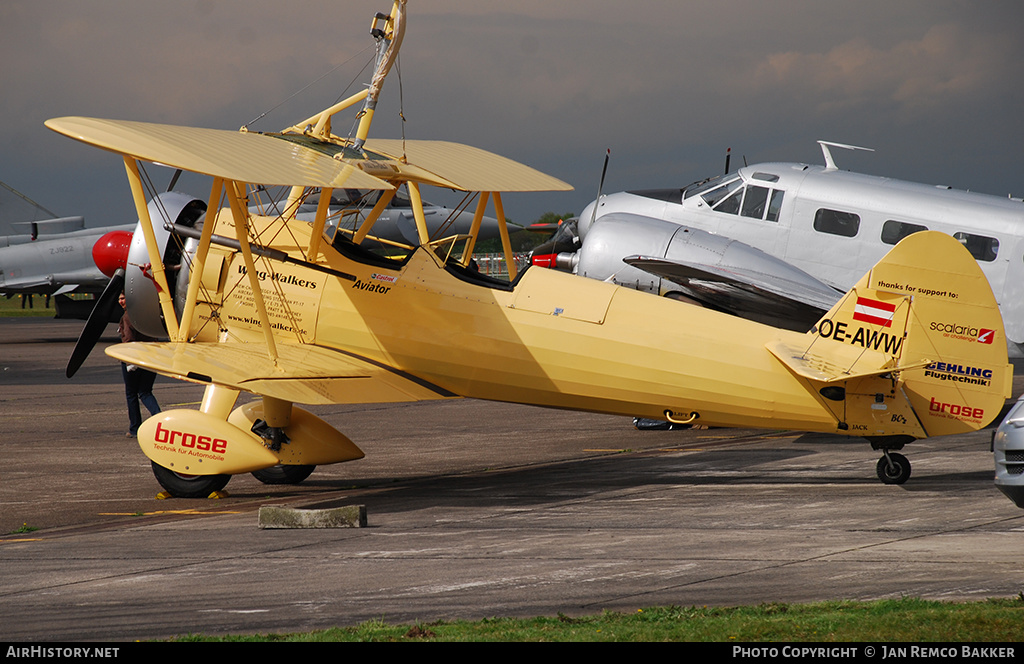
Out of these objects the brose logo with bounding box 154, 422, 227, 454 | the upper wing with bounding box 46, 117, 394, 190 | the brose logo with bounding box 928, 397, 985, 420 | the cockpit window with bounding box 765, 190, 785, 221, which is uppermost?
the cockpit window with bounding box 765, 190, 785, 221

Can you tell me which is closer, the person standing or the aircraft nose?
the aircraft nose

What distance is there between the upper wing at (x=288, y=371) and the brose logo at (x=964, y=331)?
4696mm

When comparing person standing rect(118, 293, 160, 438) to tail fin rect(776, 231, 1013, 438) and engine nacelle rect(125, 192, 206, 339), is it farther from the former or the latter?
tail fin rect(776, 231, 1013, 438)

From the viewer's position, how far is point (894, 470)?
9.27 meters

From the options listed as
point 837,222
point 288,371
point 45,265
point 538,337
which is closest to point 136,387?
point 288,371

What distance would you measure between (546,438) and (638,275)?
2691mm

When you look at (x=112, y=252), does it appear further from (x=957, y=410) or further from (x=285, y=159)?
(x=957, y=410)

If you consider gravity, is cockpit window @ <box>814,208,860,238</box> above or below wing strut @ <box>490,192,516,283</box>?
above

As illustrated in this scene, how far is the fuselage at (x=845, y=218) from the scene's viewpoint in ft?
43.8

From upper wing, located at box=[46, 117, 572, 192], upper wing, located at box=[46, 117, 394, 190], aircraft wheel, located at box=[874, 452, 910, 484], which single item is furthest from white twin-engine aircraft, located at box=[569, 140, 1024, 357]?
upper wing, located at box=[46, 117, 394, 190]

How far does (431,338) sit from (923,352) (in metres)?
4.67

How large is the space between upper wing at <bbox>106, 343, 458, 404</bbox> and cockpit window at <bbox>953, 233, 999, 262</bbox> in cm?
784

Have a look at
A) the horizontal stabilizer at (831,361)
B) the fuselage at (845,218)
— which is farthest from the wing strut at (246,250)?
the fuselage at (845,218)

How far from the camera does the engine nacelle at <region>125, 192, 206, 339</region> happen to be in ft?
34.5
